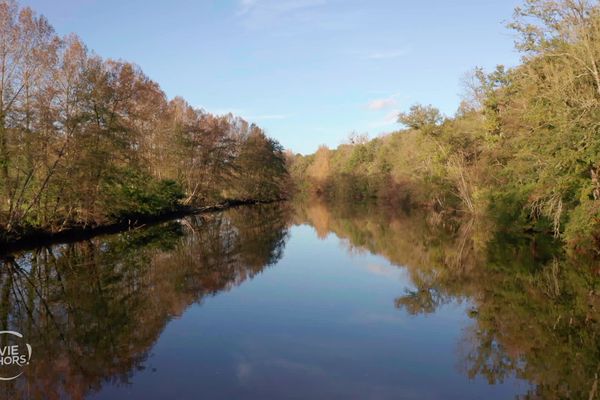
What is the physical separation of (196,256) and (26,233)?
8.67 metres

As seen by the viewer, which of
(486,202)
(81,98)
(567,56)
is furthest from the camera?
(486,202)

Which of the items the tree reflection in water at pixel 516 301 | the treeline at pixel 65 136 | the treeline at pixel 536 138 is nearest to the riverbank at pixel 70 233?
the treeline at pixel 65 136

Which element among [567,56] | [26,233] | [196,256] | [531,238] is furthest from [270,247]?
[567,56]

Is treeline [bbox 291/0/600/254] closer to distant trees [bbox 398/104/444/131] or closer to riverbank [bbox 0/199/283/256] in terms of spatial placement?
distant trees [bbox 398/104/444/131]

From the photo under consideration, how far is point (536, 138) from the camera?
60.8ft

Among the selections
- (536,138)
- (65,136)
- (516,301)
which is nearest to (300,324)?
(516,301)

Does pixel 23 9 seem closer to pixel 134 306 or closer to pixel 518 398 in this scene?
pixel 134 306

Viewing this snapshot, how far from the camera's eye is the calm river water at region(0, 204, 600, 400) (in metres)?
7.48

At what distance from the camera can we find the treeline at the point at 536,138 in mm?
16594

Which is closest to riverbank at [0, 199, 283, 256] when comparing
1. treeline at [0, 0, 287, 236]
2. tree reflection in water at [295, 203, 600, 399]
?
treeline at [0, 0, 287, 236]

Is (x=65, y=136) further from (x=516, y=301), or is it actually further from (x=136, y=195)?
(x=516, y=301)

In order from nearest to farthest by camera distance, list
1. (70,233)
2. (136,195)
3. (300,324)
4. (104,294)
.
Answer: (300,324), (104,294), (70,233), (136,195)

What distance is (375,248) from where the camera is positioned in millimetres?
23844

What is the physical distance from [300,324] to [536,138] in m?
13.9
